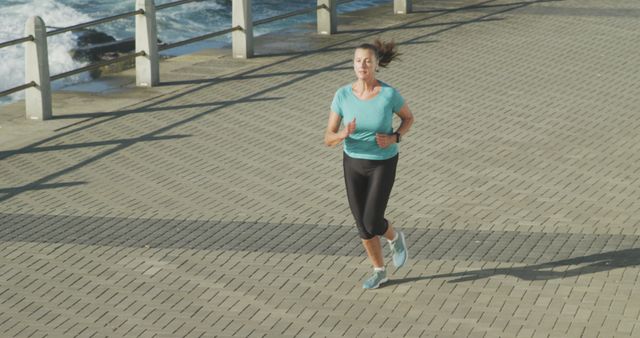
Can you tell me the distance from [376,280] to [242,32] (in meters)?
10.2

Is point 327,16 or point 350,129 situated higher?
point 350,129

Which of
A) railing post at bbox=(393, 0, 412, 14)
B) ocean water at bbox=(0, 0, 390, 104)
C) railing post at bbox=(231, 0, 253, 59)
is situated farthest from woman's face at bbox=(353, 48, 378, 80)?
ocean water at bbox=(0, 0, 390, 104)

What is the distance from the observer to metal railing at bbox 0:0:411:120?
15398mm

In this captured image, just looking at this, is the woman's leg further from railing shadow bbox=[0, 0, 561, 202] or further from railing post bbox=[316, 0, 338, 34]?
railing post bbox=[316, 0, 338, 34]

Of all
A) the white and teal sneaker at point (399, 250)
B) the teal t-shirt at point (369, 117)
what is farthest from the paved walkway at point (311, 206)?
the teal t-shirt at point (369, 117)

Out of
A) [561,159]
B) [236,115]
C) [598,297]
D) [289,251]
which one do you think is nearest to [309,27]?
[236,115]

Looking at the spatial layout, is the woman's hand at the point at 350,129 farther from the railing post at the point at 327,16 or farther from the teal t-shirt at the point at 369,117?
the railing post at the point at 327,16

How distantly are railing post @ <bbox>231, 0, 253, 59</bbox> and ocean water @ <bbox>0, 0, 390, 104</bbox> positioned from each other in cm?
1186

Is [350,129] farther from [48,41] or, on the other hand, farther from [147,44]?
[48,41]

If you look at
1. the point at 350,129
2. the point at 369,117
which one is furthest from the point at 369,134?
the point at 350,129

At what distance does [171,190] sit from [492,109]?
4.76 metres

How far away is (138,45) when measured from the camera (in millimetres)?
17438

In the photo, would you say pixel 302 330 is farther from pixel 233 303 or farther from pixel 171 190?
pixel 171 190

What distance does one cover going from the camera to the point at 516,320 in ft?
29.1
